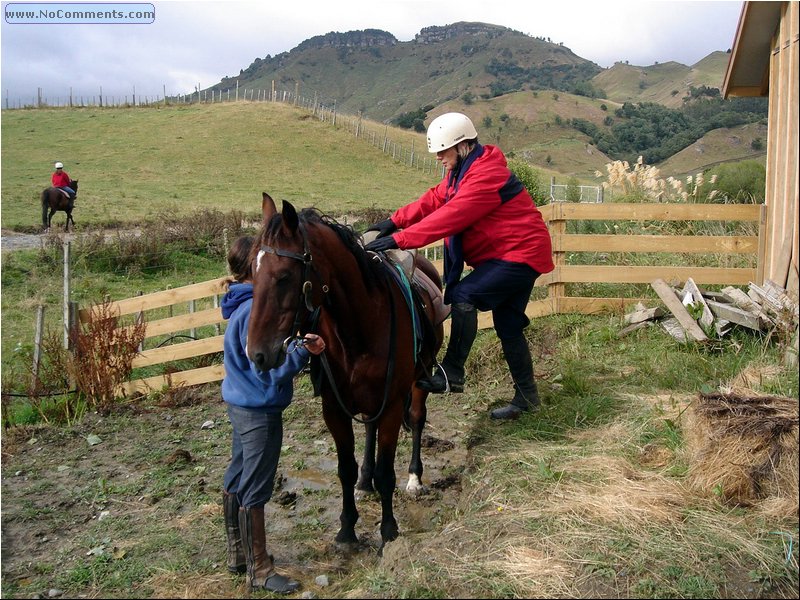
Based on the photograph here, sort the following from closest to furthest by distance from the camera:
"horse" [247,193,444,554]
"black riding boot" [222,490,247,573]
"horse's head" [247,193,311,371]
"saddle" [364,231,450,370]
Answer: "horse's head" [247,193,311,371] < "horse" [247,193,444,554] < "black riding boot" [222,490,247,573] < "saddle" [364,231,450,370]

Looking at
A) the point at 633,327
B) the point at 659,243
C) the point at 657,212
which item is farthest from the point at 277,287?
the point at 657,212

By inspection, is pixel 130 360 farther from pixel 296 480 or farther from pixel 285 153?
pixel 285 153

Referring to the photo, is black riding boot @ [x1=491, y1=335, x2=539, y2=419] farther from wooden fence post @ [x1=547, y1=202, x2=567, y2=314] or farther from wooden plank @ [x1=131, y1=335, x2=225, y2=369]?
wooden plank @ [x1=131, y1=335, x2=225, y2=369]

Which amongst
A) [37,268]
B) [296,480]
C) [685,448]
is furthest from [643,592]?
[37,268]

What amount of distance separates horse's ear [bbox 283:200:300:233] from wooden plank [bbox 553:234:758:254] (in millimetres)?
5758

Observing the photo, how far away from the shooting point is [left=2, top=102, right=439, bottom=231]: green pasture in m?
25.4

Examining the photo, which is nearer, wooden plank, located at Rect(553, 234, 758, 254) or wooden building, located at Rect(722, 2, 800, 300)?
wooden building, located at Rect(722, 2, 800, 300)

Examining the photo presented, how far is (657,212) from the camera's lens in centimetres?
859

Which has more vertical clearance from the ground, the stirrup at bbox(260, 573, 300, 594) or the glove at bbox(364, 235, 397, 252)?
the glove at bbox(364, 235, 397, 252)

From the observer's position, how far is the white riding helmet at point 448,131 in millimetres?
5020

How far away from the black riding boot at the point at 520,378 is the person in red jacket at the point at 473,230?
0.42 metres

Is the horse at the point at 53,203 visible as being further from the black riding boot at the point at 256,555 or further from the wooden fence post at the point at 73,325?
the black riding boot at the point at 256,555

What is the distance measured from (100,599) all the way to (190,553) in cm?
65

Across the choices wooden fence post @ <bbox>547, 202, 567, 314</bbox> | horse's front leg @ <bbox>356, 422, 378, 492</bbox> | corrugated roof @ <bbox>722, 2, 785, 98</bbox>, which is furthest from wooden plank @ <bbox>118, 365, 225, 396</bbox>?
corrugated roof @ <bbox>722, 2, 785, 98</bbox>
